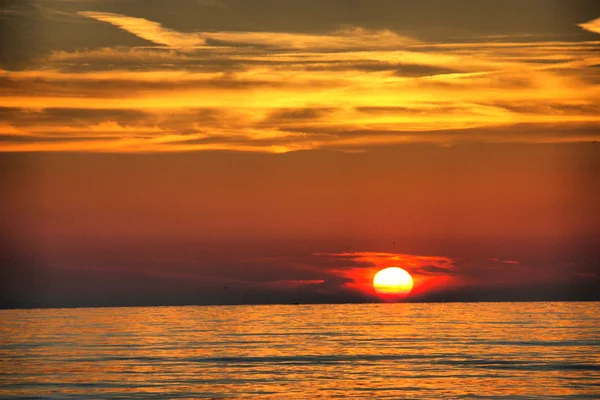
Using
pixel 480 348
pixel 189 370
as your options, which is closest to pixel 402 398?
pixel 189 370

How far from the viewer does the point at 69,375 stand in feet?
174

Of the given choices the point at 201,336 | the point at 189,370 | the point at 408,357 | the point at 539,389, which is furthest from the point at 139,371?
the point at 201,336

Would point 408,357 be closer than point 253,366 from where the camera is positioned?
No

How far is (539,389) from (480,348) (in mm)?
26160

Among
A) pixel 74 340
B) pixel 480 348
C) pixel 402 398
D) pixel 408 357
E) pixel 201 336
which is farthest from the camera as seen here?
pixel 201 336

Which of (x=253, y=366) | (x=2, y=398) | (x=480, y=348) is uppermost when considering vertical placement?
(x=480, y=348)

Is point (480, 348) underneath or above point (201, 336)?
underneath

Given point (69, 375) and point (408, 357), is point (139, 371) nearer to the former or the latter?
point (69, 375)

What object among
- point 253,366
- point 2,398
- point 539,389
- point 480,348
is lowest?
point 2,398

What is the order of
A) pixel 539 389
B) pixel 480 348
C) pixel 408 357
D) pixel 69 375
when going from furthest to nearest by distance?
pixel 480 348, pixel 408 357, pixel 69 375, pixel 539 389

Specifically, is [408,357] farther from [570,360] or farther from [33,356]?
[33,356]

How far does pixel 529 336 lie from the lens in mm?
88562

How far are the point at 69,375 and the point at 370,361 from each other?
18.7 m

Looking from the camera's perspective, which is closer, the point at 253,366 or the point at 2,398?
the point at 2,398
